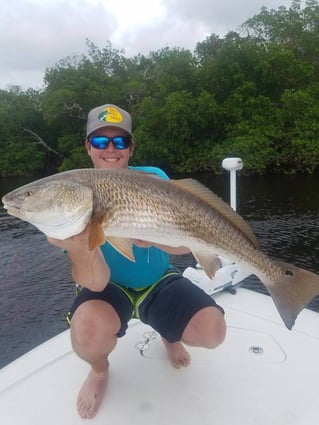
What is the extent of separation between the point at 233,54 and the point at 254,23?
6627 mm

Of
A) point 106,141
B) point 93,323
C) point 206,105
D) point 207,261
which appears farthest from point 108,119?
point 206,105

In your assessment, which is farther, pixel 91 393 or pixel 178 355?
pixel 178 355

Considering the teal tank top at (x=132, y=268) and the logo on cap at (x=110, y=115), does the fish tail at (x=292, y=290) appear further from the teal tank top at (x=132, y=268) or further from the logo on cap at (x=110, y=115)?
the logo on cap at (x=110, y=115)

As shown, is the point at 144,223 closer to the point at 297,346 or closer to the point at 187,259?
the point at 297,346

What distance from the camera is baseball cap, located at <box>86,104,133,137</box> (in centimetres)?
293

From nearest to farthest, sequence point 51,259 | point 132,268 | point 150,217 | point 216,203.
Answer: point 150,217 < point 216,203 < point 132,268 < point 51,259

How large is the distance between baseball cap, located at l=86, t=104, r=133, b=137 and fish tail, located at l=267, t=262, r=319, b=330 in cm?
151

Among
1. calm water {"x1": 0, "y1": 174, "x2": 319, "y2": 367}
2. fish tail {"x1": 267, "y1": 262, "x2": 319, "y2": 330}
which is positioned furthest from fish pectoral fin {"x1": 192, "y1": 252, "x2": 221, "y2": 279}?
calm water {"x1": 0, "y1": 174, "x2": 319, "y2": 367}

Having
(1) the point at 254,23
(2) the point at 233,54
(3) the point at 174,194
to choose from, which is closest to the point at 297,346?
(3) the point at 174,194

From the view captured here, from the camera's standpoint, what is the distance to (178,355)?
289cm

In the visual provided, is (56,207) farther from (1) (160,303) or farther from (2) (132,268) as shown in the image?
(1) (160,303)

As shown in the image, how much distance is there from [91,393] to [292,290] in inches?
55.3

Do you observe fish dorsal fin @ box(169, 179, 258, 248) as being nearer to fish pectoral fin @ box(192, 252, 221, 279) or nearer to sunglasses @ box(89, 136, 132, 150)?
fish pectoral fin @ box(192, 252, 221, 279)

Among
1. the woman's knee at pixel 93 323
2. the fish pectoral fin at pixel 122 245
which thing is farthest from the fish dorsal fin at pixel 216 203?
the woman's knee at pixel 93 323
